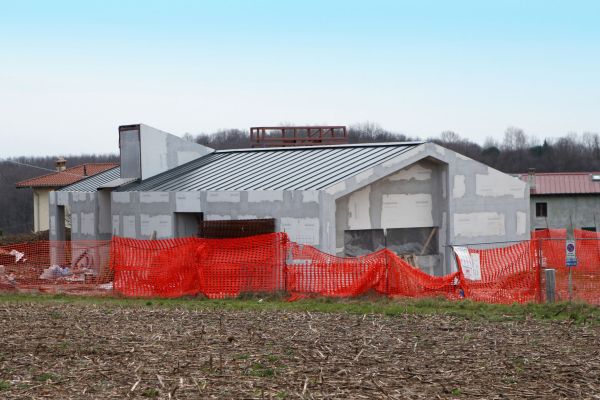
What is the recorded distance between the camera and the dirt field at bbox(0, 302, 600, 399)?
11570 millimetres

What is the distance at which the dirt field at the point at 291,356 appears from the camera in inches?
456

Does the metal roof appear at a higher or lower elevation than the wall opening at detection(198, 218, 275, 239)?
higher

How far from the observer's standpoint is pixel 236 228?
106 feet

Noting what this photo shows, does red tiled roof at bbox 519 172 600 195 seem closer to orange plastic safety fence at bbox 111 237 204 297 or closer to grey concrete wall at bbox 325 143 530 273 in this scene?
grey concrete wall at bbox 325 143 530 273

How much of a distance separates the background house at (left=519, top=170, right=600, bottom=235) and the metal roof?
135 ft

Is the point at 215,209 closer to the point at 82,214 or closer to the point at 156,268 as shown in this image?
the point at 156,268

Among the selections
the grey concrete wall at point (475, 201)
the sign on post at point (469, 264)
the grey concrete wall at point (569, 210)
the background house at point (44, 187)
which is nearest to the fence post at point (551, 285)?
the sign on post at point (469, 264)

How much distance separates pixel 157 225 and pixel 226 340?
21.1m

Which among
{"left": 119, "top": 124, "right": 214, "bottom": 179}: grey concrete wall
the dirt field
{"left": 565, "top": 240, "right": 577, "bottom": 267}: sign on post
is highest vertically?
{"left": 119, "top": 124, "right": 214, "bottom": 179}: grey concrete wall

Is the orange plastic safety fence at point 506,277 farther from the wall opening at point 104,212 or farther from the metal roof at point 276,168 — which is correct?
the wall opening at point 104,212

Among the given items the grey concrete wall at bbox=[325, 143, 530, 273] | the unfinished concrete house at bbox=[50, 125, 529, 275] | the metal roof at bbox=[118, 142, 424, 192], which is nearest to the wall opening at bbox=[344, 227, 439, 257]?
the unfinished concrete house at bbox=[50, 125, 529, 275]


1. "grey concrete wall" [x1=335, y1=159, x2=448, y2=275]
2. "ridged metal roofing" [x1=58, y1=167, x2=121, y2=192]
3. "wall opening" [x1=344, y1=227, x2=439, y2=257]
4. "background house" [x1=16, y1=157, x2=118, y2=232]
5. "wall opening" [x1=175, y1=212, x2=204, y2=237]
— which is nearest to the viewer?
"grey concrete wall" [x1=335, y1=159, x2=448, y2=275]

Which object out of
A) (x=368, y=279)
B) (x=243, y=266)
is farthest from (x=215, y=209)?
(x=368, y=279)

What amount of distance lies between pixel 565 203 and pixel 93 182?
147 ft
